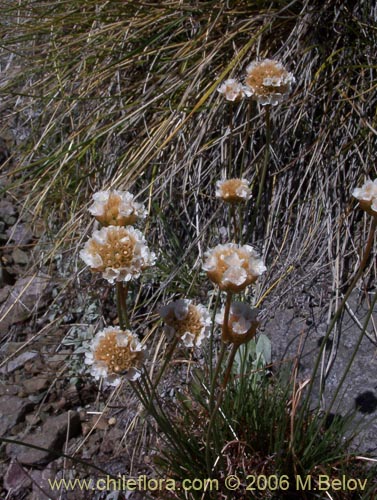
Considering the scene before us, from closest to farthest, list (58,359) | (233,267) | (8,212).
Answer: (233,267) < (58,359) < (8,212)

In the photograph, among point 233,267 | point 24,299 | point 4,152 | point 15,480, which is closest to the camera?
point 233,267

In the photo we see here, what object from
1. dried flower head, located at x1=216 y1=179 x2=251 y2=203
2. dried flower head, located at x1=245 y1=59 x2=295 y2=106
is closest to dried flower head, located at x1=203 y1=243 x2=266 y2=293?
dried flower head, located at x1=216 y1=179 x2=251 y2=203

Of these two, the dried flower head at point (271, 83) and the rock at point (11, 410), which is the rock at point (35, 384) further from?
the dried flower head at point (271, 83)

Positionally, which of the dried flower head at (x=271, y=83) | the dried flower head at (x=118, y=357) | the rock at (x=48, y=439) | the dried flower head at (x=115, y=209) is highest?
the dried flower head at (x=271, y=83)

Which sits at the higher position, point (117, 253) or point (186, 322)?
point (117, 253)

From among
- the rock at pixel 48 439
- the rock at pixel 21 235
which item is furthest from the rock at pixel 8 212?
the rock at pixel 48 439

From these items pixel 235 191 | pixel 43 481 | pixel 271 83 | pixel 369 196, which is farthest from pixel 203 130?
pixel 43 481

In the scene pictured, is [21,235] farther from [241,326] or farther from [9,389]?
[241,326]

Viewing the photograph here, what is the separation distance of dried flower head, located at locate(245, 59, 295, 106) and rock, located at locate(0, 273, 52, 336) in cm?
101

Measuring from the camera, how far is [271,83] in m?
1.33

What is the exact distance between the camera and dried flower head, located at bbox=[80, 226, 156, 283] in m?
0.97

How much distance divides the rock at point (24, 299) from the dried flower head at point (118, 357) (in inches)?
42.1

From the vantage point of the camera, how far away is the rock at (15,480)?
1.58 m

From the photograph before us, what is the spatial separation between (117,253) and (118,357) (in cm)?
17
